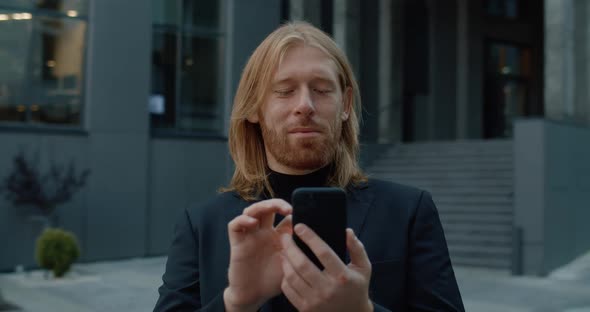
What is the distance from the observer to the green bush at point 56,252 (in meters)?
11.9

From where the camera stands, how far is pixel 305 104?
182 cm

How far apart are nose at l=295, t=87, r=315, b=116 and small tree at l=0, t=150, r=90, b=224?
1215 centimetres

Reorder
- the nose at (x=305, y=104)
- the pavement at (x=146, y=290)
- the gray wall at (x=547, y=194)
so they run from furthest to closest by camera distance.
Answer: the gray wall at (x=547, y=194) < the pavement at (x=146, y=290) < the nose at (x=305, y=104)

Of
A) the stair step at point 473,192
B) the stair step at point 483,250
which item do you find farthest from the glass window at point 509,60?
the stair step at point 483,250

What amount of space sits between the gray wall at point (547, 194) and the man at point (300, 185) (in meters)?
10.9

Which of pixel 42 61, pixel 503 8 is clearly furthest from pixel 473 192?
pixel 503 8

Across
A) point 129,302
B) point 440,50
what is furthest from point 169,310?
point 440,50

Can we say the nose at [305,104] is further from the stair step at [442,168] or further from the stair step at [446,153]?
the stair step at [446,153]

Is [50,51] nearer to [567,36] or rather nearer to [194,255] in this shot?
[567,36]

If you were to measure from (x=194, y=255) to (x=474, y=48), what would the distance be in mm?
23120

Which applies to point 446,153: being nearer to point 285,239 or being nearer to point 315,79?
point 315,79

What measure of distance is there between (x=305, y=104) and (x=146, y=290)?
9.54m

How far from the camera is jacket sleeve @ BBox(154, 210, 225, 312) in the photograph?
1.99 m

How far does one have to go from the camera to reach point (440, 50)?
23.2m
